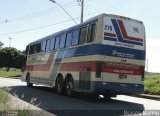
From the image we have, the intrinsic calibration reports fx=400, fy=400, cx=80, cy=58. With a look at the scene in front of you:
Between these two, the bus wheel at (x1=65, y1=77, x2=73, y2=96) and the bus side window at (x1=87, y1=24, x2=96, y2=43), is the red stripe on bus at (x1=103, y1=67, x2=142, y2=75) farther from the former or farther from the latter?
the bus wheel at (x1=65, y1=77, x2=73, y2=96)

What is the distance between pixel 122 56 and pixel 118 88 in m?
1.39

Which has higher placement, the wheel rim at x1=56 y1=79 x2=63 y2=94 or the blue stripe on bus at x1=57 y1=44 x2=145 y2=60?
the blue stripe on bus at x1=57 y1=44 x2=145 y2=60

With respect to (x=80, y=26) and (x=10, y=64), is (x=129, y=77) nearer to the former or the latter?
(x=80, y=26)

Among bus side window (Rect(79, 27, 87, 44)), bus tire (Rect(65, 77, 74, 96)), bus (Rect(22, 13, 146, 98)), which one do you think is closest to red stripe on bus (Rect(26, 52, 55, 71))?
bus tire (Rect(65, 77, 74, 96))

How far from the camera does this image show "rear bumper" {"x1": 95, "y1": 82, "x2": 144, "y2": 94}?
1675cm

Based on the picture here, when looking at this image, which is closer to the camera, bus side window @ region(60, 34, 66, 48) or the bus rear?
the bus rear

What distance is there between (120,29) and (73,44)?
10.9 feet

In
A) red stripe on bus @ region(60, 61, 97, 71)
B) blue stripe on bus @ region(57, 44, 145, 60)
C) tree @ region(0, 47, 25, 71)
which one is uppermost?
tree @ region(0, 47, 25, 71)

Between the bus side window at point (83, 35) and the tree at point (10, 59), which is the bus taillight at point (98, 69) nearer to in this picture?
the bus side window at point (83, 35)

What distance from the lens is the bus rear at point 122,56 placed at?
1689cm

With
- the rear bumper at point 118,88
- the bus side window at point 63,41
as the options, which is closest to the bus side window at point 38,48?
→ the bus side window at point 63,41

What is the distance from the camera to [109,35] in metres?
17.1

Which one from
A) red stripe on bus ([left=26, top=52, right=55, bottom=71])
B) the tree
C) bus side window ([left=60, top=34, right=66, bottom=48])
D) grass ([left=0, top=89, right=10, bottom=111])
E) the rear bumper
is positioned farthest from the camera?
the tree

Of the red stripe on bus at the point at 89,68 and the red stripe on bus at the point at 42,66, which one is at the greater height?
the red stripe on bus at the point at 42,66
